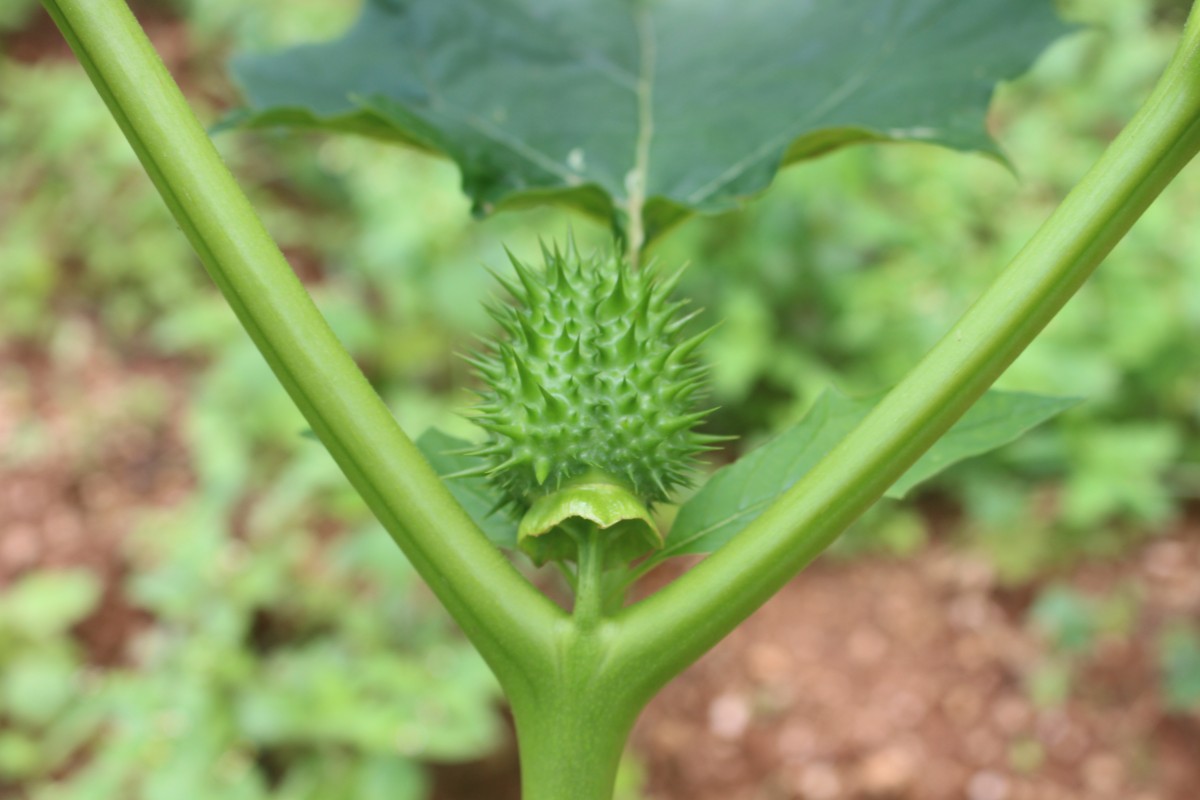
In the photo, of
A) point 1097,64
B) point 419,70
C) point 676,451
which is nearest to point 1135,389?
point 1097,64

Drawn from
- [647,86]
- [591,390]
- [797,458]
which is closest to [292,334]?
[591,390]

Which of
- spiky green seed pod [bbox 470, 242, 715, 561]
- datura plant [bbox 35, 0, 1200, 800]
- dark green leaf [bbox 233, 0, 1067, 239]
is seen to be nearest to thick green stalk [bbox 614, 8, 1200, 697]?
datura plant [bbox 35, 0, 1200, 800]

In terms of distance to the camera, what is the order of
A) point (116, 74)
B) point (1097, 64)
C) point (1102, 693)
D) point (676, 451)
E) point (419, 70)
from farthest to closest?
point (1097, 64), point (1102, 693), point (419, 70), point (676, 451), point (116, 74)

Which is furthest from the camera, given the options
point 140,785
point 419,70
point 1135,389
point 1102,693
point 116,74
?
point 1135,389

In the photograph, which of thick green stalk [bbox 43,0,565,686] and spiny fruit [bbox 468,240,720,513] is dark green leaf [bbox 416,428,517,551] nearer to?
spiny fruit [bbox 468,240,720,513]

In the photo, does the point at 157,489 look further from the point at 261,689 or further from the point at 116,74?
the point at 116,74
